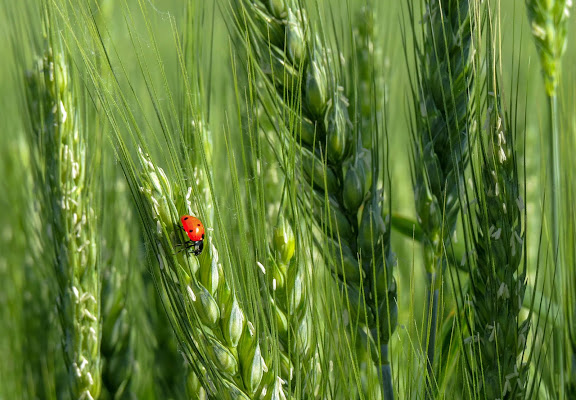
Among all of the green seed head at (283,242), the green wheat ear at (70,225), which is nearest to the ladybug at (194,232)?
the green seed head at (283,242)

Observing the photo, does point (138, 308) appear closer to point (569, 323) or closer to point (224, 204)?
point (224, 204)

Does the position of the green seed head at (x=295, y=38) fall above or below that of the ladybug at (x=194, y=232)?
above

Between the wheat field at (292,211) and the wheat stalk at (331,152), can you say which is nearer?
the wheat field at (292,211)

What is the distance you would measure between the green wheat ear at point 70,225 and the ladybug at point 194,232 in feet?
1.07

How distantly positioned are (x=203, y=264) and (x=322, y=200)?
197 millimetres

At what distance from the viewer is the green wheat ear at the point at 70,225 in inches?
33.9

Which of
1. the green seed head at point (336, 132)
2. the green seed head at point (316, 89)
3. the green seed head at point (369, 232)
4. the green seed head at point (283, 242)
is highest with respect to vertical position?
the green seed head at point (316, 89)

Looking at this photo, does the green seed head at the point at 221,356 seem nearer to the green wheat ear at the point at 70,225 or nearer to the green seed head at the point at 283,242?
the green seed head at the point at 283,242

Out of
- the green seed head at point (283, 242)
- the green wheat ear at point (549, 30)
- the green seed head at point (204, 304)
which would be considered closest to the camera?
the green seed head at point (204, 304)

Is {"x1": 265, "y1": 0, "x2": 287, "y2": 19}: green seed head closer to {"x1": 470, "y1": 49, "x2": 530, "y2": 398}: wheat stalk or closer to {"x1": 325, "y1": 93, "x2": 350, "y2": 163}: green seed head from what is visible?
{"x1": 325, "y1": 93, "x2": 350, "y2": 163}: green seed head

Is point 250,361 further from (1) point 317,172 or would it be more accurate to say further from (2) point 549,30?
(2) point 549,30

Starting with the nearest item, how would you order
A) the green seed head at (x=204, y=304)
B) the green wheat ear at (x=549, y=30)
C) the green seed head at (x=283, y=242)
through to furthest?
the green seed head at (x=204, y=304) → the green seed head at (x=283, y=242) → the green wheat ear at (x=549, y=30)

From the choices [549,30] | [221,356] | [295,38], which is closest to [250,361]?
[221,356]

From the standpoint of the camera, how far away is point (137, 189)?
61 centimetres
